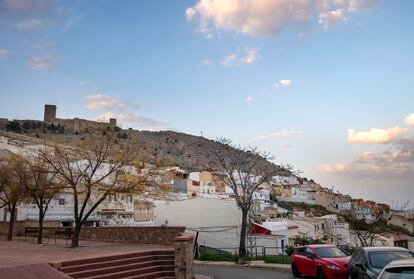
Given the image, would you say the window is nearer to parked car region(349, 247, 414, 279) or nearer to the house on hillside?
parked car region(349, 247, 414, 279)

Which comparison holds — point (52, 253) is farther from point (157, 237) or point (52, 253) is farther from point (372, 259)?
point (372, 259)

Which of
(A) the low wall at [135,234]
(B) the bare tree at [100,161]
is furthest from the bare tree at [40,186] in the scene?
(A) the low wall at [135,234]

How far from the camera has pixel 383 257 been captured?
1331 centimetres

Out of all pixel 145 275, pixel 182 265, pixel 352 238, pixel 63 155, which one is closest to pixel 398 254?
pixel 182 265

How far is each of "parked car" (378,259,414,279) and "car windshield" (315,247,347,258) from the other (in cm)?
1122

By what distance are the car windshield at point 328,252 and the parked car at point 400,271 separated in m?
11.2

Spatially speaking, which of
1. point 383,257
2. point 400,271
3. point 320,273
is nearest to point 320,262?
point 320,273

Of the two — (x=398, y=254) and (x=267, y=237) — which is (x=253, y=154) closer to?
(x=267, y=237)

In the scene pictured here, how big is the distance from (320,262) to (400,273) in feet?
35.9

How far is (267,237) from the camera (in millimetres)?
43625

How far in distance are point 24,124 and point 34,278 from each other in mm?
173805

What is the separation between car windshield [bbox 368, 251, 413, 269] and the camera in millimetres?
12930

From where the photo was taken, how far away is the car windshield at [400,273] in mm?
7363

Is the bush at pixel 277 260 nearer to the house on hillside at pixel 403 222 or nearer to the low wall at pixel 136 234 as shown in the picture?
the low wall at pixel 136 234
